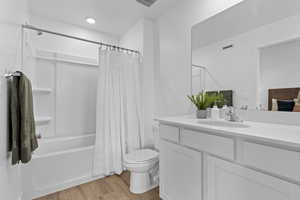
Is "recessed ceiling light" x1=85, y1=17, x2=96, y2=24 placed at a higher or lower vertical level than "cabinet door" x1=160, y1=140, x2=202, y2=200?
higher

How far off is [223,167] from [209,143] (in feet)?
0.56

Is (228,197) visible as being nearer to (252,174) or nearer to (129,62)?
(252,174)

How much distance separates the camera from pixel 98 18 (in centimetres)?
245

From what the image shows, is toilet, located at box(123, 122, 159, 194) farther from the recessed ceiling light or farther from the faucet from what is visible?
the recessed ceiling light

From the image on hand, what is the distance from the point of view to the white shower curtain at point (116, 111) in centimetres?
209

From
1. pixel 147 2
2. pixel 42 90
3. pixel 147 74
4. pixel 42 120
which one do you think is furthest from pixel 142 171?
pixel 147 2

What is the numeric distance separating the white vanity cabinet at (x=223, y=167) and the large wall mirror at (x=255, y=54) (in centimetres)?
58

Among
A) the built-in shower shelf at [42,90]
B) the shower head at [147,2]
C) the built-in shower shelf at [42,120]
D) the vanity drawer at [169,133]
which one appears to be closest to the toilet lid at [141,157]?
the vanity drawer at [169,133]

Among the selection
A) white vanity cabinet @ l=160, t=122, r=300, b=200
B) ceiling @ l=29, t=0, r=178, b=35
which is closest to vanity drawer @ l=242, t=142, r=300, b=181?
white vanity cabinet @ l=160, t=122, r=300, b=200

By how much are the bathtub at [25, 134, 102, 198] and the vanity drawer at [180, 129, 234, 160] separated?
4.68ft

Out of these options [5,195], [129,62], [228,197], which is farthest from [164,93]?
[5,195]

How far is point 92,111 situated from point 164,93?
5.07 feet

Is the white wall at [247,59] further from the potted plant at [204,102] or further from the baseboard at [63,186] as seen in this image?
the baseboard at [63,186]

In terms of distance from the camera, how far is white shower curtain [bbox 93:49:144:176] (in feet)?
6.84
